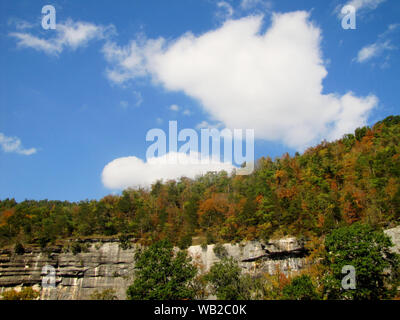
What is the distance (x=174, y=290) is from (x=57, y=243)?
3345 cm

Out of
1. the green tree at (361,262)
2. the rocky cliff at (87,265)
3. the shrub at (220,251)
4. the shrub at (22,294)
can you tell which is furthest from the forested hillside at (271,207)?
the green tree at (361,262)

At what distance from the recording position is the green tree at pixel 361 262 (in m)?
27.6

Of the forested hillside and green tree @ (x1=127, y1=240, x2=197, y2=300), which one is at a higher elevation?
the forested hillside

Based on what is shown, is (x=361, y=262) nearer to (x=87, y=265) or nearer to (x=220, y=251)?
(x=220, y=251)

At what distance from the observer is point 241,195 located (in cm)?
6272

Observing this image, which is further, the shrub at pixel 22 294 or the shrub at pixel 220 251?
the shrub at pixel 220 251

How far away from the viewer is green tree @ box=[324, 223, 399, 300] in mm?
27562

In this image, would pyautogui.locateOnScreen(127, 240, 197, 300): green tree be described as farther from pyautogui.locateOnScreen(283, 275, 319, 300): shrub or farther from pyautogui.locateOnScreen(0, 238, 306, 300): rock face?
pyautogui.locateOnScreen(0, 238, 306, 300): rock face

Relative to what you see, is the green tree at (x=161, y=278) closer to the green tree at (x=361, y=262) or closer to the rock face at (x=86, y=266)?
the rock face at (x=86, y=266)

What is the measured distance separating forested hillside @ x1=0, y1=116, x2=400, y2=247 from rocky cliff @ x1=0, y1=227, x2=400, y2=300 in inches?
92.6

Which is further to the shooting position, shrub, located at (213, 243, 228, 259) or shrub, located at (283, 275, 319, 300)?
shrub, located at (213, 243, 228, 259)

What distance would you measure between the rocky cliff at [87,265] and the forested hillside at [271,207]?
235 centimetres

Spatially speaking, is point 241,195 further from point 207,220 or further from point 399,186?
point 399,186

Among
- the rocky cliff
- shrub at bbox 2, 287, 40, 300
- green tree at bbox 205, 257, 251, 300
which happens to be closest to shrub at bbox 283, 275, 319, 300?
green tree at bbox 205, 257, 251, 300
